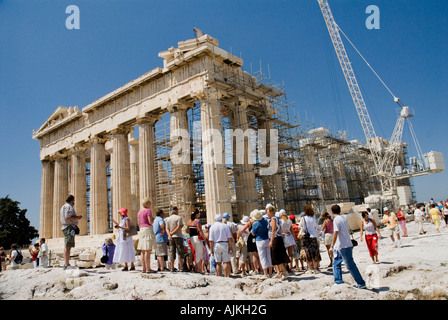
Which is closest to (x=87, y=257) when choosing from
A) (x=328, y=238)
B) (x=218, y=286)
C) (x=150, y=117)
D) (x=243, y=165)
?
(x=218, y=286)

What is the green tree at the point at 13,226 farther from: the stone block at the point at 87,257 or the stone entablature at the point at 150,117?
the stone block at the point at 87,257

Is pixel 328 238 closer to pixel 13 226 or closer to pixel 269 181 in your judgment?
pixel 269 181

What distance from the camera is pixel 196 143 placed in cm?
2405

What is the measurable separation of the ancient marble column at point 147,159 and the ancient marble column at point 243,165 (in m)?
6.13

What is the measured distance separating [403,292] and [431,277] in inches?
44.3

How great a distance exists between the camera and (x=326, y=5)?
4516 centimetres

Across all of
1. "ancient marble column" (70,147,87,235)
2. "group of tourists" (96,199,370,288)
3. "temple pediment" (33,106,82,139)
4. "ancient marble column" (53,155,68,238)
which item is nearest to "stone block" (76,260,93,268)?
"group of tourists" (96,199,370,288)

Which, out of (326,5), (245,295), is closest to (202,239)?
(245,295)

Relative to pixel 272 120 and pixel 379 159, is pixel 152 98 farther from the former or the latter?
pixel 379 159

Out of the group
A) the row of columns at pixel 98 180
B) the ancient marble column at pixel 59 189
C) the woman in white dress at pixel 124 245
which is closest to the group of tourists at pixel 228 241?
the woman in white dress at pixel 124 245

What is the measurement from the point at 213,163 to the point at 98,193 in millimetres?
13649

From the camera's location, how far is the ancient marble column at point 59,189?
1310 inches

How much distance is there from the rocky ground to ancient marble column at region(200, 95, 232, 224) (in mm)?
11631

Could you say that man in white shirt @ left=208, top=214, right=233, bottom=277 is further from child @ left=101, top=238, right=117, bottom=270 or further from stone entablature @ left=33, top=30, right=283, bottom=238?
stone entablature @ left=33, top=30, right=283, bottom=238
